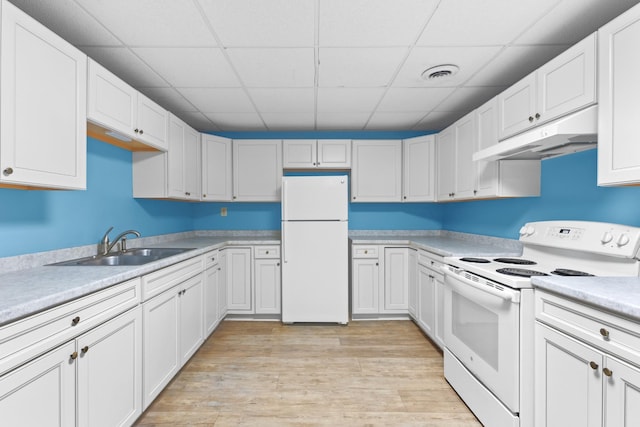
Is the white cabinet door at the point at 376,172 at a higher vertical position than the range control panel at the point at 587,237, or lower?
higher

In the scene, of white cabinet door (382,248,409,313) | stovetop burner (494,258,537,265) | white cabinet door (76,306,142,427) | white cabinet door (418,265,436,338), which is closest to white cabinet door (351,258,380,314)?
Answer: white cabinet door (382,248,409,313)

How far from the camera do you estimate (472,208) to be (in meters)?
3.18

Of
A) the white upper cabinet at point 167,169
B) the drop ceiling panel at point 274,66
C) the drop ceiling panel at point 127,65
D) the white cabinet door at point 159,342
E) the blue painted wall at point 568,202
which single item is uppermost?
the drop ceiling panel at point 274,66

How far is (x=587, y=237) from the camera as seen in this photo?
1640 millimetres

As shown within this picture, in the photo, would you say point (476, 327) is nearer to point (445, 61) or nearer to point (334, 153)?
point (445, 61)

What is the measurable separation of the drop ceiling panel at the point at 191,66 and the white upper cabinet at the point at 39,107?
48 centimetres

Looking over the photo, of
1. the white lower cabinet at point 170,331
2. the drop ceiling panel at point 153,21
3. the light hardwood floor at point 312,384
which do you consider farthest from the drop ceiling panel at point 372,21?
the light hardwood floor at point 312,384

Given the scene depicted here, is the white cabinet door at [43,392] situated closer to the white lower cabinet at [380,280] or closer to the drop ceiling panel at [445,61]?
the drop ceiling panel at [445,61]

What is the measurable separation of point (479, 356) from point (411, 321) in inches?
62.6

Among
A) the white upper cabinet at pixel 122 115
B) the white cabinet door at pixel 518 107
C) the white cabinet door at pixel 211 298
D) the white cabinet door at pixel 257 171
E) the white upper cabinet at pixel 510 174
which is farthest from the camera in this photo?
the white cabinet door at pixel 257 171

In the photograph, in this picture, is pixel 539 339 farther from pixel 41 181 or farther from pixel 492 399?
pixel 41 181

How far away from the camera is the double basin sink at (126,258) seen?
1908 millimetres

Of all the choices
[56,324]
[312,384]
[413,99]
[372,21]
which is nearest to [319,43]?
[372,21]

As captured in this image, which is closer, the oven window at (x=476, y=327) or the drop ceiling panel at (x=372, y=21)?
the drop ceiling panel at (x=372, y=21)
